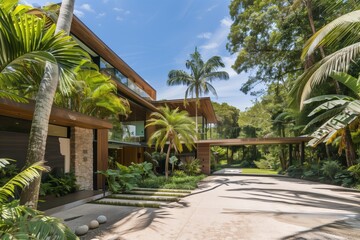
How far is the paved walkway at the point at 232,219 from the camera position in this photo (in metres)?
5.01

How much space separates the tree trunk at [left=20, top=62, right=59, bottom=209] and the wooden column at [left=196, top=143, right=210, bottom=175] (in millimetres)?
16940

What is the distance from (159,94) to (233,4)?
43.0 feet

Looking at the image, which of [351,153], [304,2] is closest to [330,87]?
[351,153]

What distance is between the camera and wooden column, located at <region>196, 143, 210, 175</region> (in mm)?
19891

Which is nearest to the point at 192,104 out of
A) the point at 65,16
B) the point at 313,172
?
the point at 313,172

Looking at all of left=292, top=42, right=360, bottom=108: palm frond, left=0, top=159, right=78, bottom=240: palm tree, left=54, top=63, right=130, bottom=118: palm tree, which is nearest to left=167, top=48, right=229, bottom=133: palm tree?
left=54, top=63, right=130, bottom=118: palm tree

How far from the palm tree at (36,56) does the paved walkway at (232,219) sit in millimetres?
2627

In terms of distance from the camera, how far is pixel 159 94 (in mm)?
29188

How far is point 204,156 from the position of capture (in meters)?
20.1

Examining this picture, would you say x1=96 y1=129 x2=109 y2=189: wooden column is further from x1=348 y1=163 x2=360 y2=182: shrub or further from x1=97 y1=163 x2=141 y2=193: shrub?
x1=348 y1=163 x2=360 y2=182: shrub

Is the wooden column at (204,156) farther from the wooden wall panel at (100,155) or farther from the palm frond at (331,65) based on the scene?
the palm frond at (331,65)

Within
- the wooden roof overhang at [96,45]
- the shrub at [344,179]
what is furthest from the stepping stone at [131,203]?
the shrub at [344,179]

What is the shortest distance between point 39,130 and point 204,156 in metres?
17.4

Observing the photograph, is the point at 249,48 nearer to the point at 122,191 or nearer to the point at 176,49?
the point at 176,49
